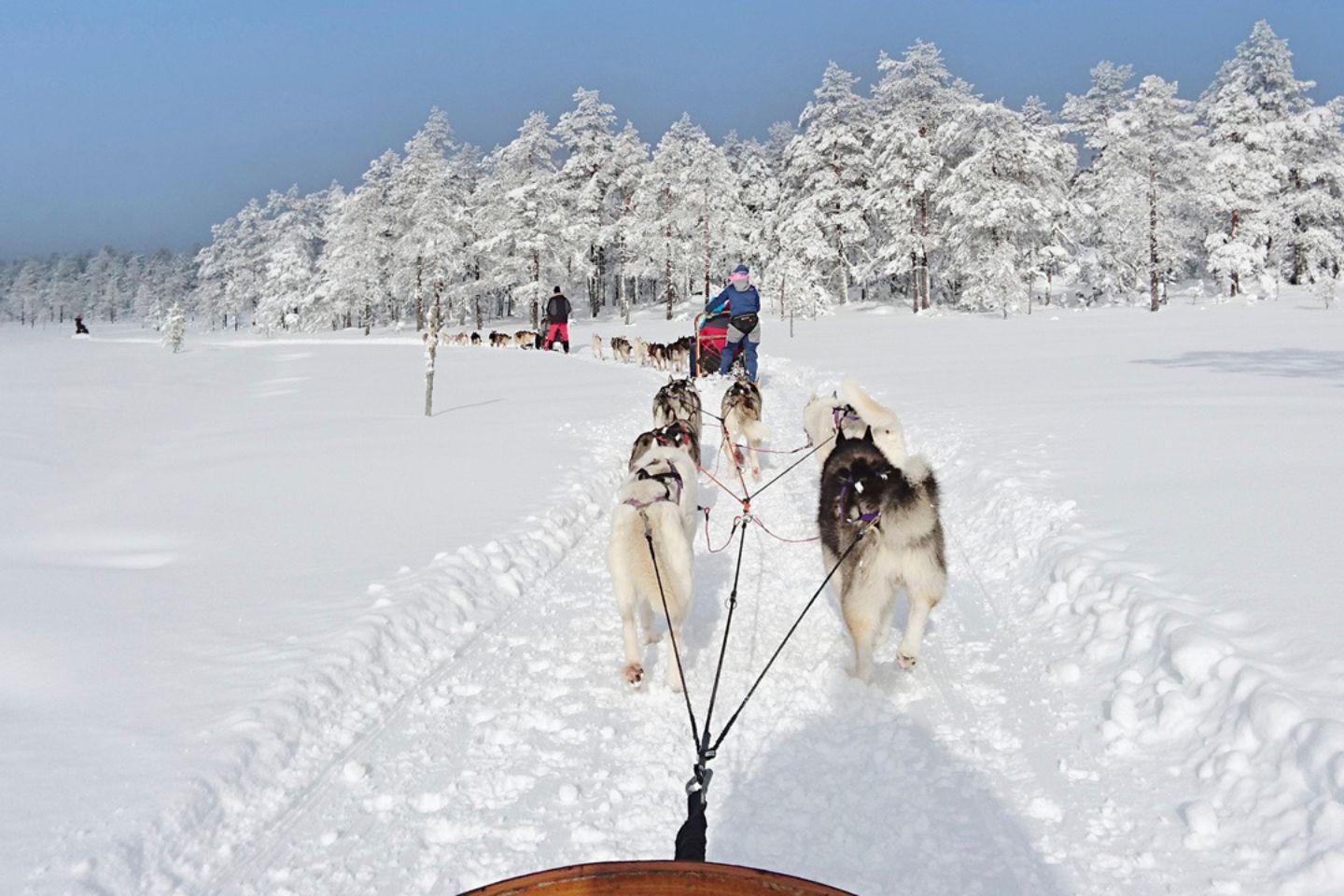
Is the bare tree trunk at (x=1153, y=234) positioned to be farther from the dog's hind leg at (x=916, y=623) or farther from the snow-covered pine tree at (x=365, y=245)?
the snow-covered pine tree at (x=365, y=245)

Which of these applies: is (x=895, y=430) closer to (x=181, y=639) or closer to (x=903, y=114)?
(x=181, y=639)

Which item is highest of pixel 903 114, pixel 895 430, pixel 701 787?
pixel 903 114

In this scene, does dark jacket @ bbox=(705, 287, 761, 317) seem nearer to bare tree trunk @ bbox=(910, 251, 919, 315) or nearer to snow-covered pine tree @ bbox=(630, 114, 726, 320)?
bare tree trunk @ bbox=(910, 251, 919, 315)

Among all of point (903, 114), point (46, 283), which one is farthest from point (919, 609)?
point (46, 283)

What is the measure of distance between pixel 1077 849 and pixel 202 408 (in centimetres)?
1512

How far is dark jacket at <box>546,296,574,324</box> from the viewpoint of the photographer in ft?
81.7

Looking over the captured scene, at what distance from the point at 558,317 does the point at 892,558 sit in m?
22.6

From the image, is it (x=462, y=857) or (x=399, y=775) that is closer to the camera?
(x=462, y=857)

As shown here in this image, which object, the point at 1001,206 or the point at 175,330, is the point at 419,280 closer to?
the point at 175,330

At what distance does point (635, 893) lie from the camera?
1.50 metres

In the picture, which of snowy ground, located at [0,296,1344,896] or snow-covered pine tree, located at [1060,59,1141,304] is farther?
snow-covered pine tree, located at [1060,59,1141,304]

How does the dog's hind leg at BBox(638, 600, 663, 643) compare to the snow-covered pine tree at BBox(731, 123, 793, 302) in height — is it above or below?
below

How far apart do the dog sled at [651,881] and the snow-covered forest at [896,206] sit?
31223 mm

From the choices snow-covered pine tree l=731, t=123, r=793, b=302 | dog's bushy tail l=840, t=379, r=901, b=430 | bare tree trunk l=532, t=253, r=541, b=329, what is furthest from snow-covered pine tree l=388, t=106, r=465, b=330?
dog's bushy tail l=840, t=379, r=901, b=430
